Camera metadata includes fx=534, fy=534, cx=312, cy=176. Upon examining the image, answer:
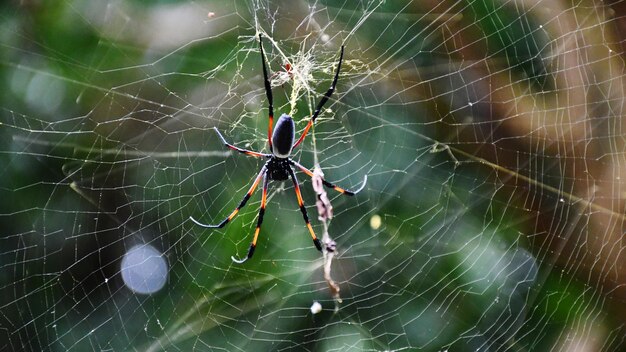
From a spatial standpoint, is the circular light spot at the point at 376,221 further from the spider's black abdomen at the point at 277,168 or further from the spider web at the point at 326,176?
the spider's black abdomen at the point at 277,168

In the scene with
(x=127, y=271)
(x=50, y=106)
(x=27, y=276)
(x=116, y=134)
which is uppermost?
(x=50, y=106)

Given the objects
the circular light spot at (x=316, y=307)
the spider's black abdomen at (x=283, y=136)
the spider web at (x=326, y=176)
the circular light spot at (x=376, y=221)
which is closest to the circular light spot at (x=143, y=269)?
the spider web at (x=326, y=176)

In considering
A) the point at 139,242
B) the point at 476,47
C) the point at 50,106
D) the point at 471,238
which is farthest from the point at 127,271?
the point at 476,47

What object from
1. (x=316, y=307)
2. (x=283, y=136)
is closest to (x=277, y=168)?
(x=283, y=136)

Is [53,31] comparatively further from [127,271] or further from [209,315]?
[209,315]

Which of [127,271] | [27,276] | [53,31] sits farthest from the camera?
[127,271]

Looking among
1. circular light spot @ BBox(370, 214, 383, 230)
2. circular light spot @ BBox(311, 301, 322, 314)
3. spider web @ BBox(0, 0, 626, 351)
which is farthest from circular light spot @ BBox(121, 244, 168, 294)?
circular light spot @ BBox(370, 214, 383, 230)
